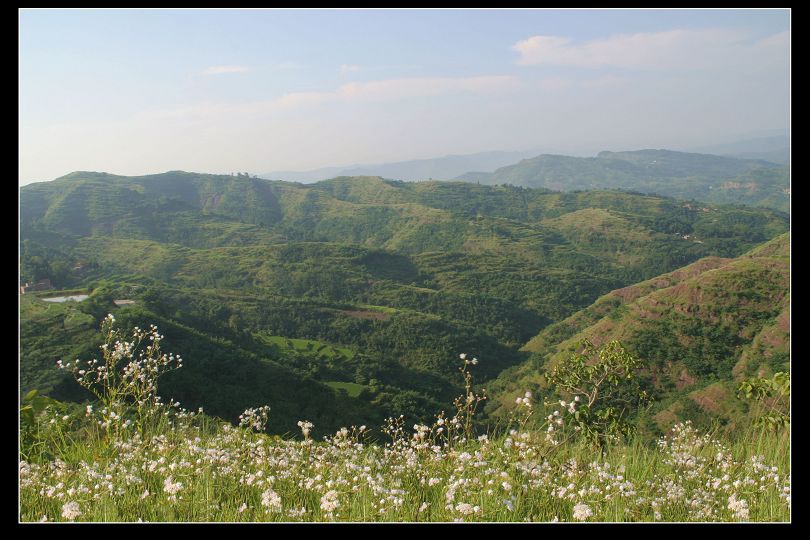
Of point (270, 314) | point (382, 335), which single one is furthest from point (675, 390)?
point (270, 314)

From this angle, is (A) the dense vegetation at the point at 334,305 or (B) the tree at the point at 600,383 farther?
(A) the dense vegetation at the point at 334,305

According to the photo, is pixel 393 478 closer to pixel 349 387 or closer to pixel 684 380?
pixel 684 380

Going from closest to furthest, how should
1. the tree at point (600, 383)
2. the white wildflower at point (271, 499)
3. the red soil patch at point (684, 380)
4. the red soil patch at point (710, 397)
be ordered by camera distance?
the white wildflower at point (271, 499), the tree at point (600, 383), the red soil patch at point (710, 397), the red soil patch at point (684, 380)

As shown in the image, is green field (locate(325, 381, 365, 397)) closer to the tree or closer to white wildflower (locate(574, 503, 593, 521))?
the tree

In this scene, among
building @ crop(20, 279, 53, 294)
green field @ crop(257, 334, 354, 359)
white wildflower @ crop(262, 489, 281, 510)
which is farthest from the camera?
green field @ crop(257, 334, 354, 359)

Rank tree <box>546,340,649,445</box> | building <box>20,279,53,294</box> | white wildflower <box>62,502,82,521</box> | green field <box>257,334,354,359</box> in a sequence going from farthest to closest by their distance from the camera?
green field <box>257,334,354,359</box>
building <box>20,279,53,294</box>
tree <box>546,340,649,445</box>
white wildflower <box>62,502,82,521</box>

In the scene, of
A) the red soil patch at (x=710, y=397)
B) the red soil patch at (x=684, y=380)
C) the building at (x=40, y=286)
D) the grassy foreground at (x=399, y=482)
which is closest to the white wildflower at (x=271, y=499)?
the grassy foreground at (x=399, y=482)

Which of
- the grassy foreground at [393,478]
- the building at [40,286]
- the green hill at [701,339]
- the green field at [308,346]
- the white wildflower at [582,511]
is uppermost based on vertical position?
the white wildflower at [582,511]

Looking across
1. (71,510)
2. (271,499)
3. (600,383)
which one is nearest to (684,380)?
(600,383)

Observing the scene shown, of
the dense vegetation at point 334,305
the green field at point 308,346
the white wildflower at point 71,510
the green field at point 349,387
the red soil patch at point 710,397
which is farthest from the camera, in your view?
the green field at point 308,346

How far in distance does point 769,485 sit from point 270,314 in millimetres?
104497

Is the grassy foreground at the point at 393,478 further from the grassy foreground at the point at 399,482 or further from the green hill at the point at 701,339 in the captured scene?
the green hill at the point at 701,339

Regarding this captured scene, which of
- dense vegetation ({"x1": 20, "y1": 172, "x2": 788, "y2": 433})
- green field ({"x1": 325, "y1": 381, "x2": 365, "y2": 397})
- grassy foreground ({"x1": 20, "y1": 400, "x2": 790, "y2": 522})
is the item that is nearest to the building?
dense vegetation ({"x1": 20, "y1": 172, "x2": 788, "y2": 433})
